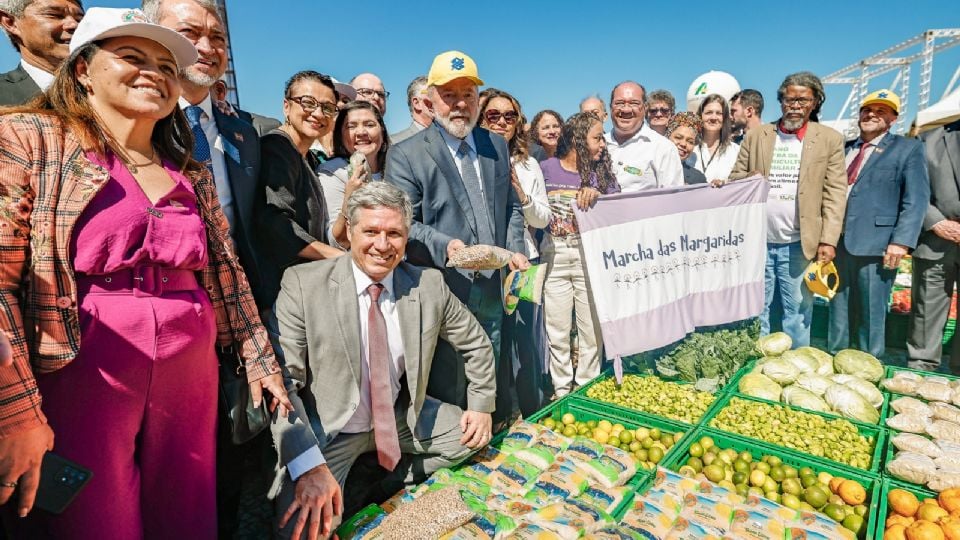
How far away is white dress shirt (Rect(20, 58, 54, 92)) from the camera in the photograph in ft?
7.95

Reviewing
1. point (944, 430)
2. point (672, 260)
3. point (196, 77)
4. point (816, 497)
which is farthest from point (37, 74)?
point (944, 430)

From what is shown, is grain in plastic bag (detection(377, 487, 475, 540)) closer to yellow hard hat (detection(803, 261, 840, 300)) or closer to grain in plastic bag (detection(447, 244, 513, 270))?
grain in plastic bag (detection(447, 244, 513, 270))

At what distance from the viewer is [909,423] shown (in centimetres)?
354

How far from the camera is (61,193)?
1540mm

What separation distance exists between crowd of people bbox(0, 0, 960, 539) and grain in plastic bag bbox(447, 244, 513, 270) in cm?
16

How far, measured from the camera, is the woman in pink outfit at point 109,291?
1.49 metres

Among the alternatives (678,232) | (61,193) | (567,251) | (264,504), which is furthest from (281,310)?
Result: (678,232)

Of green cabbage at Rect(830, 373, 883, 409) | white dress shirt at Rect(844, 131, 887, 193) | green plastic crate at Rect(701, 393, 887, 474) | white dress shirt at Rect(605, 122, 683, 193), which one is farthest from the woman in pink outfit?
white dress shirt at Rect(844, 131, 887, 193)

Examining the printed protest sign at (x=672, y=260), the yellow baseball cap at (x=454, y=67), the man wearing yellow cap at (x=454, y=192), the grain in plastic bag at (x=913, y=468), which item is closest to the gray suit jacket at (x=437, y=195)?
the man wearing yellow cap at (x=454, y=192)

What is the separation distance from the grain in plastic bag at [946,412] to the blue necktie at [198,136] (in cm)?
521

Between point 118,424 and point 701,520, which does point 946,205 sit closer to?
point 701,520

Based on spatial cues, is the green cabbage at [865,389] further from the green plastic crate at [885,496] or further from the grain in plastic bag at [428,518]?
the grain in plastic bag at [428,518]

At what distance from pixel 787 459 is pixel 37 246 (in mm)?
4079

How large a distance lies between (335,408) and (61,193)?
5.35 feet
